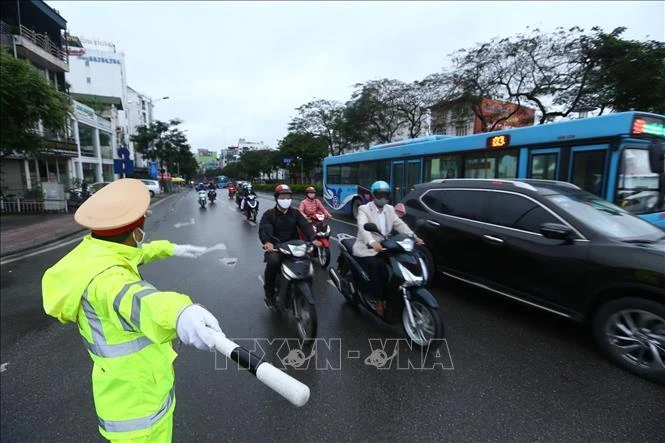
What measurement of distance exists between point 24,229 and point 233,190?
18855 mm

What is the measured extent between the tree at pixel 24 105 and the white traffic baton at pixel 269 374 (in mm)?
16316

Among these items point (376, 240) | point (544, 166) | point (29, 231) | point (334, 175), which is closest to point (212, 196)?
point (334, 175)

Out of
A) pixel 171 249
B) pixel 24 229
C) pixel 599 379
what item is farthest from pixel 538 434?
pixel 24 229

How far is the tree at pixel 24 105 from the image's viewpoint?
40.2ft

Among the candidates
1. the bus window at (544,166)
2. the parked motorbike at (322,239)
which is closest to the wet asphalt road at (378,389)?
the parked motorbike at (322,239)

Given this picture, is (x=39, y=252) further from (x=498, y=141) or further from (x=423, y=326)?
(x=498, y=141)

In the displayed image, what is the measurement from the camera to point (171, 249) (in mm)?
1940

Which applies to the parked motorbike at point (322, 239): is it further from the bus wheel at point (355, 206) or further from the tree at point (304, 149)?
the tree at point (304, 149)

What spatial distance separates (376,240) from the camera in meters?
4.11

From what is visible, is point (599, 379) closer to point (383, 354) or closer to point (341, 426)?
point (383, 354)

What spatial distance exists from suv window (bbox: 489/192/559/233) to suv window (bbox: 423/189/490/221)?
16cm

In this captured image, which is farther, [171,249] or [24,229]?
[24,229]

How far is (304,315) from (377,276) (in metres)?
0.93

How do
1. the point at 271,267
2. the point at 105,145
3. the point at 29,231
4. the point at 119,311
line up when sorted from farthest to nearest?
the point at 105,145 < the point at 29,231 < the point at 271,267 < the point at 119,311
